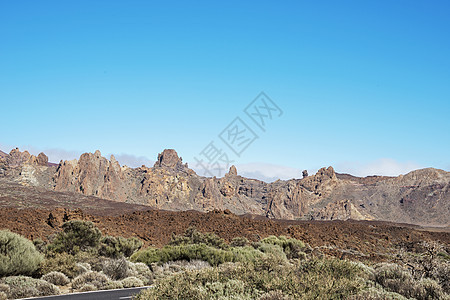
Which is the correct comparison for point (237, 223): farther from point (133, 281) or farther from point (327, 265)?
point (327, 265)

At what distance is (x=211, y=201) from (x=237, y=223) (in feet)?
291

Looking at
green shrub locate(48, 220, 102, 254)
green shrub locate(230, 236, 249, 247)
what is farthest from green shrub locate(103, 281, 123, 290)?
green shrub locate(230, 236, 249, 247)

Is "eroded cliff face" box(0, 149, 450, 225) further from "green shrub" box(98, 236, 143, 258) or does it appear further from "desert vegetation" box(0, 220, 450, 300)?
"desert vegetation" box(0, 220, 450, 300)

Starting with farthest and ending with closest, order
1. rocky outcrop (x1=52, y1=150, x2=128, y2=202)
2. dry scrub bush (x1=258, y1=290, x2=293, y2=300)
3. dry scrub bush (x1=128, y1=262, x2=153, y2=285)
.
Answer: rocky outcrop (x1=52, y1=150, x2=128, y2=202)
dry scrub bush (x1=128, y1=262, x2=153, y2=285)
dry scrub bush (x1=258, y1=290, x2=293, y2=300)

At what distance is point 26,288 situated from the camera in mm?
12734

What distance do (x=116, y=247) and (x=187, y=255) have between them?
27.1 ft

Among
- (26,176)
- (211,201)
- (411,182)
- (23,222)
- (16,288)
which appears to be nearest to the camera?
(16,288)

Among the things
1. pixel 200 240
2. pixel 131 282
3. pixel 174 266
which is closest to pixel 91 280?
pixel 131 282

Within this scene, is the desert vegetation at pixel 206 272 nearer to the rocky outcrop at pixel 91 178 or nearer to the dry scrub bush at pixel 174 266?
the dry scrub bush at pixel 174 266

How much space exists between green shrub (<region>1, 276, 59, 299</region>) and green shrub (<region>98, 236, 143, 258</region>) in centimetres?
1164

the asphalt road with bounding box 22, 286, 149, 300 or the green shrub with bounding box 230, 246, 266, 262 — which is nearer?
the asphalt road with bounding box 22, 286, 149, 300

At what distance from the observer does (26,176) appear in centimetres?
11319

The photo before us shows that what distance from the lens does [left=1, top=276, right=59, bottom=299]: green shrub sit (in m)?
12.4

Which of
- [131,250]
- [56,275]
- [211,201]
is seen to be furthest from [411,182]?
[56,275]
